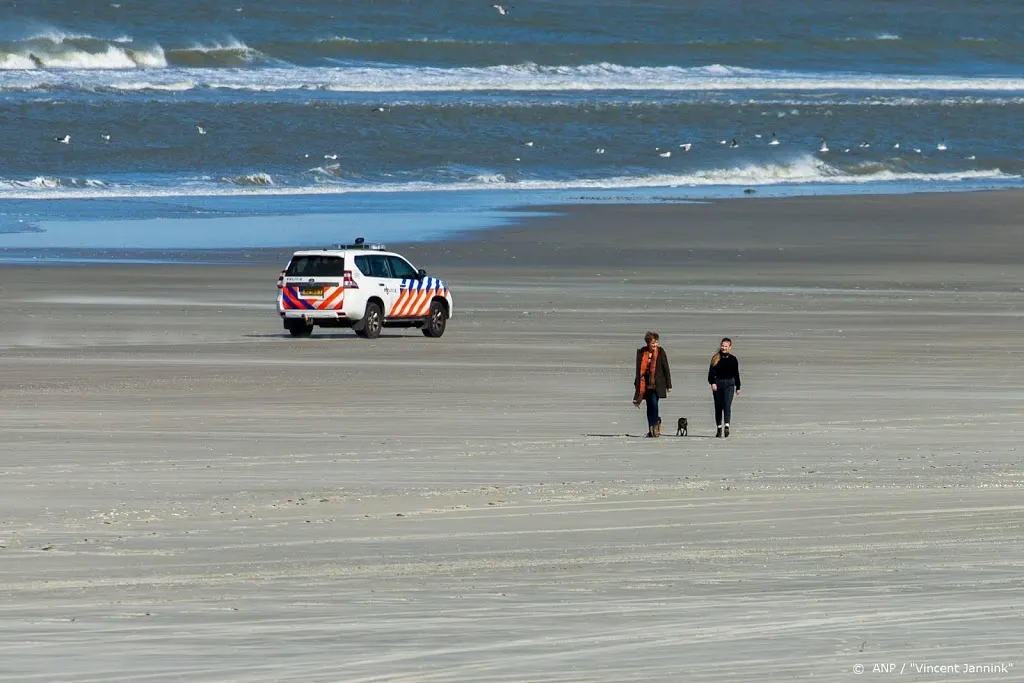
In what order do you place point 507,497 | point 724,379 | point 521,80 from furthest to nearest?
1. point 521,80
2. point 724,379
3. point 507,497

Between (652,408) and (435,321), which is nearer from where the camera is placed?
(652,408)

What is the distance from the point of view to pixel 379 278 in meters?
31.2

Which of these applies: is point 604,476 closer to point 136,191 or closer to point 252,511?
point 252,511

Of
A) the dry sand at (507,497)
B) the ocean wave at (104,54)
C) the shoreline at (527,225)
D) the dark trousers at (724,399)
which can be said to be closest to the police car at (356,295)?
the dry sand at (507,497)

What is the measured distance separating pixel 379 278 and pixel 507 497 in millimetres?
16943

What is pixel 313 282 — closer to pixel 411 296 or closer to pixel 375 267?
pixel 375 267

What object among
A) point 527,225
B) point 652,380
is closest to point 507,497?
point 652,380

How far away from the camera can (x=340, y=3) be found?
117 m

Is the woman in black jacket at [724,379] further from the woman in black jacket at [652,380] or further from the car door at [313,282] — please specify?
the car door at [313,282]

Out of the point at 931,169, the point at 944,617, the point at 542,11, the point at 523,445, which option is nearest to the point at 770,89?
the point at 542,11

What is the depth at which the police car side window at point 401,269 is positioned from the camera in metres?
31.2

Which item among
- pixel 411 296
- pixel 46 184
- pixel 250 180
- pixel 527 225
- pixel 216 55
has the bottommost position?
pixel 411 296

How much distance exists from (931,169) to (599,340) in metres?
47.8

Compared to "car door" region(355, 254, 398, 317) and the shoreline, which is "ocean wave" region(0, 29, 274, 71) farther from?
"car door" region(355, 254, 398, 317)
